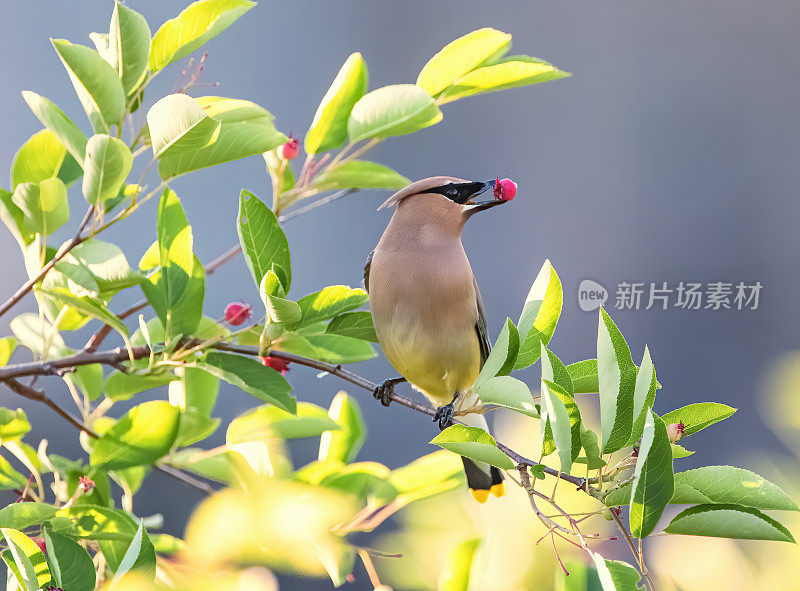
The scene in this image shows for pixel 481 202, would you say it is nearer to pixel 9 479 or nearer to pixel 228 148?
pixel 228 148

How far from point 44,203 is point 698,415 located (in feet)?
1.61

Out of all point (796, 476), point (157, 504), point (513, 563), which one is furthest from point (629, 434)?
point (157, 504)

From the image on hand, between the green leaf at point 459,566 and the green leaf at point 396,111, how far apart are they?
0.32m

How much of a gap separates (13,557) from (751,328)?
4.07 m

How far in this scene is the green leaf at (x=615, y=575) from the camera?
42 centimetres

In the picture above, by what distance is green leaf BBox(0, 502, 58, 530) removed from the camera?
567 millimetres

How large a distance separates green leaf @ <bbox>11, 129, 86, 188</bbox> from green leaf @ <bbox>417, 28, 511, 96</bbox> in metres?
0.32

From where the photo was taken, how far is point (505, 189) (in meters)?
0.85

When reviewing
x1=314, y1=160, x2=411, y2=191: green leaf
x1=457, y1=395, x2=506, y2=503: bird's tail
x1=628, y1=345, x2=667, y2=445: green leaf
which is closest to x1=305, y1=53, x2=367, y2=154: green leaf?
x1=314, y1=160, x2=411, y2=191: green leaf

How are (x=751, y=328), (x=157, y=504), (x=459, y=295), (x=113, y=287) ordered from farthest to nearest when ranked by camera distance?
(x=751, y=328) < (x=157, y=504) < (x=459, y=295) < (x=113, y=287)

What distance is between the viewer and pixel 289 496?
2.14ft

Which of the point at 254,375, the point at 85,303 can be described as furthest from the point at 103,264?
the point at 254,375

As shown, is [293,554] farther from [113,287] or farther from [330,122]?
[330,122]

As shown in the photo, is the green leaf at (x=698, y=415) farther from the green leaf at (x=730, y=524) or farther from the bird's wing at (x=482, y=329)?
the bird's wing at (x=482, y=329)
